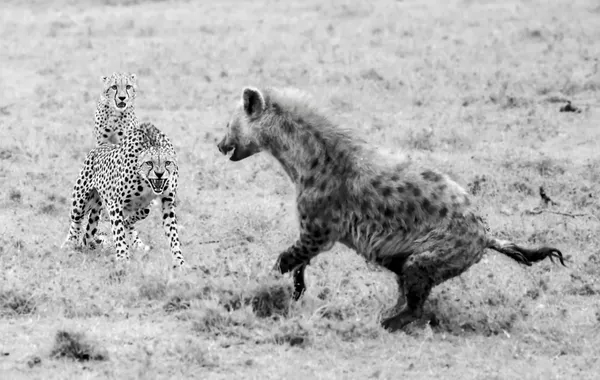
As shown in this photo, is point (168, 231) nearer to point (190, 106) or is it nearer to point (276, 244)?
point (276, 244)

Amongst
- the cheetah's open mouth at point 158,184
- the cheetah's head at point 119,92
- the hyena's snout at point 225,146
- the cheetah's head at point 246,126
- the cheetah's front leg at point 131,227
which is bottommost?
the cheetah's front leg at point 131,227

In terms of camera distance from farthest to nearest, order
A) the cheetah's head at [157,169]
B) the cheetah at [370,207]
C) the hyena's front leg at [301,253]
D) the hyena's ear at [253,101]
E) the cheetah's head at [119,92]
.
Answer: the cheetah's head at [119,92]
the cheetah's head at [157,169]
the hyena's ear at [253,101]
the hyena's front leg at [301,253]
the cheetah at [370,207]

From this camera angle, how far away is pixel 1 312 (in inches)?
262

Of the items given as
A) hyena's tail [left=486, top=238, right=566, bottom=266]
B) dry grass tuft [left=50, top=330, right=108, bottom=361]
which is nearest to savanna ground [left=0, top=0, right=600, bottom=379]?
dry grass tuft [left=50, top=330, right=108, bottom=361]

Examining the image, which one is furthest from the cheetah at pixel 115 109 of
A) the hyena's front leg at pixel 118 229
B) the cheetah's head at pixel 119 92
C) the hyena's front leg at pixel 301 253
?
the hyena's front leg at pixel 301 253

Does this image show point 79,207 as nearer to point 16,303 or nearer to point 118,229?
point 118,229

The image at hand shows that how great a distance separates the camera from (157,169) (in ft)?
25.9

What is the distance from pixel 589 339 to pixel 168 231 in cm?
312

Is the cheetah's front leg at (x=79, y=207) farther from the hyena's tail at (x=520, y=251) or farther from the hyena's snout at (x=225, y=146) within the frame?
the hyena's tail at (x=520, y=251)

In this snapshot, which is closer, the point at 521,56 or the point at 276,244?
the point at 276,244

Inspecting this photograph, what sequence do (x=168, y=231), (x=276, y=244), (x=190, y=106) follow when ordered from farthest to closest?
(x=190, y=106)
(x=276, y=244)
(x=168, y=231)

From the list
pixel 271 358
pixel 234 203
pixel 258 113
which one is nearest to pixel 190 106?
pixel 234 203

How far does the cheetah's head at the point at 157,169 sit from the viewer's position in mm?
7918

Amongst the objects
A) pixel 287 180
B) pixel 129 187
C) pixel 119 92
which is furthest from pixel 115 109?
pixel 129 187
